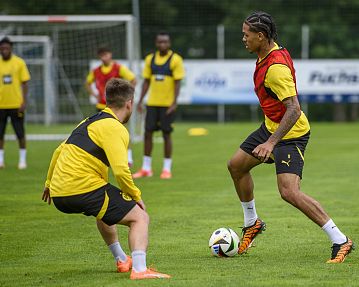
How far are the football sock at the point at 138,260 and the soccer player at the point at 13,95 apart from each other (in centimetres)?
965

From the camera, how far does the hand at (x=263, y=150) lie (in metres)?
7.40

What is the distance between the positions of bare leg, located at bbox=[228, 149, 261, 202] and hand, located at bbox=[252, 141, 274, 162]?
0.57 metres

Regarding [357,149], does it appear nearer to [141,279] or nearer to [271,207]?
[271,207]

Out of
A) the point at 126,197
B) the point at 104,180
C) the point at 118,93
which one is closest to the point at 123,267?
the point at 126,197

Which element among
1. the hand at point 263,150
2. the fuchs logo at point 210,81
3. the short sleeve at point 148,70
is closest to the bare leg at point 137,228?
the hand at point 263,150

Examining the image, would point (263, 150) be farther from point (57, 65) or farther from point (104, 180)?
point (57, 65)

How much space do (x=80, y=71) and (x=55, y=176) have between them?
22.7m

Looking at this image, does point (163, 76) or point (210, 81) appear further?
point (210, 81)

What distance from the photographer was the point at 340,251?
7.52 metres

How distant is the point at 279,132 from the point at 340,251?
1095 millimetres

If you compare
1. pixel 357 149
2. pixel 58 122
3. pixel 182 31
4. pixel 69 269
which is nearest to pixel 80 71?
pixel 58 122

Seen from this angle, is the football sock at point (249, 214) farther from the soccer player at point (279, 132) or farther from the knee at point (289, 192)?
the knee at point (289, 192)

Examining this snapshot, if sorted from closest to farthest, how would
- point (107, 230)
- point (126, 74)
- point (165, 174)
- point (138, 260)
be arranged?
point (138, 260) → point (107, 230) → point (165, 174) → point (126, 74)

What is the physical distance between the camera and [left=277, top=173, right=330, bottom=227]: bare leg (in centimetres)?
752
